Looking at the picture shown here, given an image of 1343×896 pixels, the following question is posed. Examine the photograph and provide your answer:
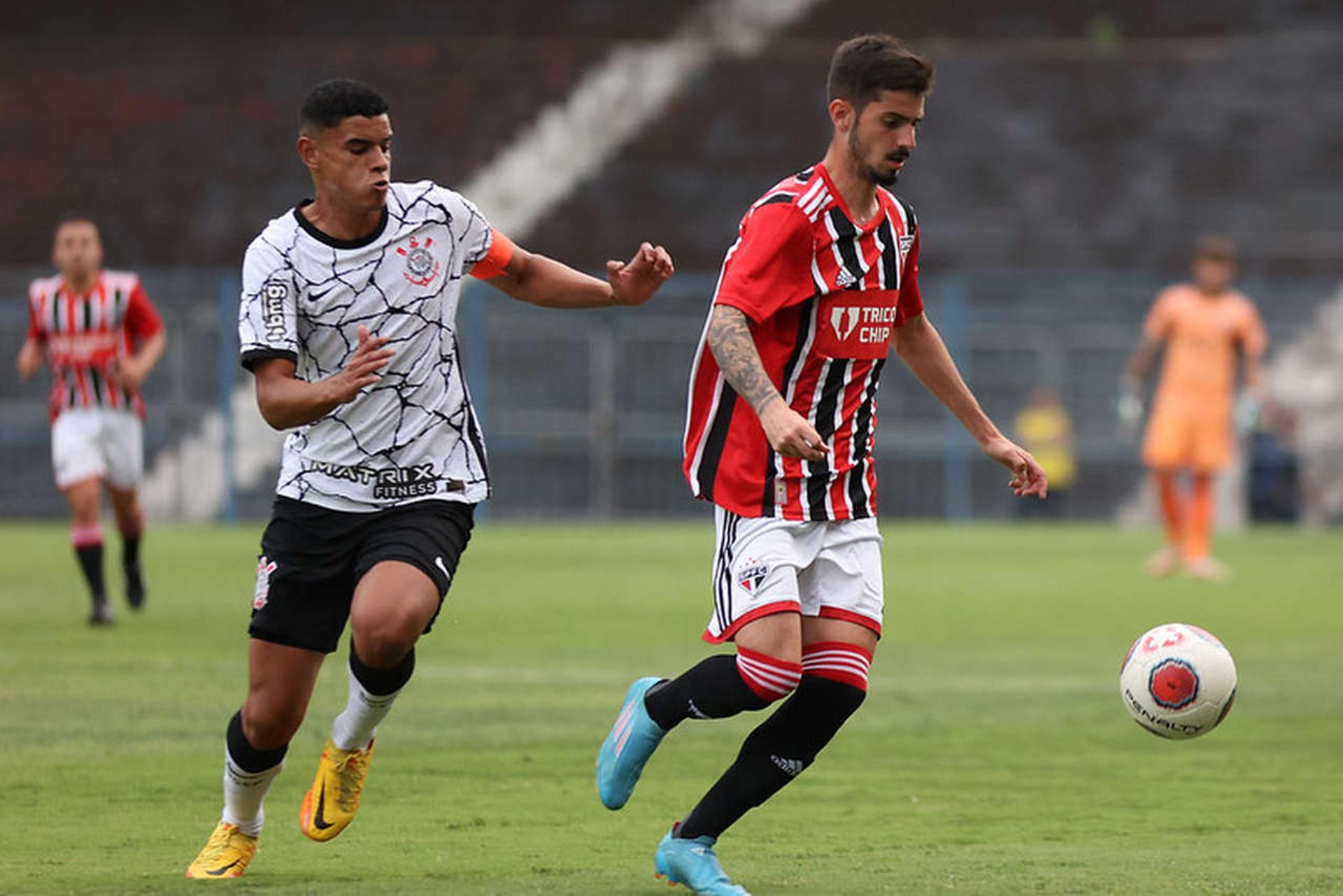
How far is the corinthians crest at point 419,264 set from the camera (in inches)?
244

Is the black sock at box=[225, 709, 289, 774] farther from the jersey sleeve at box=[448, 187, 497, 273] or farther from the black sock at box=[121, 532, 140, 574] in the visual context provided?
the black sock at box=[121, 532, 140, 574]

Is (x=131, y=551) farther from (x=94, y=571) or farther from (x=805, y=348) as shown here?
(x=805, y=348)

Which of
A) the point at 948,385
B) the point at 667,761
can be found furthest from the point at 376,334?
the point at 667,761

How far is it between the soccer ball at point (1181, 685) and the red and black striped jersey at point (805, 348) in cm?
105

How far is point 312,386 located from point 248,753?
115cm

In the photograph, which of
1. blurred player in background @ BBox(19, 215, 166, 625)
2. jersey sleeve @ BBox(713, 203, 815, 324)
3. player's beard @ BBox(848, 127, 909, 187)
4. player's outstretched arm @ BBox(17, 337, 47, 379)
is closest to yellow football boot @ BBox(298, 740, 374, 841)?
jersey sleeve @ BBox(713, 203, 815, 324)

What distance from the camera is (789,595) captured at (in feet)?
18.9

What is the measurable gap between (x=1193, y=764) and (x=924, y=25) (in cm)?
2826

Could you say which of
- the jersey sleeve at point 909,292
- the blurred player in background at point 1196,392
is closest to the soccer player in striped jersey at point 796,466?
the jersey sleeve at point 909,292

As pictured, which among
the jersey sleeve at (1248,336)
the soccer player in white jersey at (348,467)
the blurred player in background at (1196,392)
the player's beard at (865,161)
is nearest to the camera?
the player's beard at (865,161)

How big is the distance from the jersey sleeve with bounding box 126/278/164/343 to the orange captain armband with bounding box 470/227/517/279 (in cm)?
758

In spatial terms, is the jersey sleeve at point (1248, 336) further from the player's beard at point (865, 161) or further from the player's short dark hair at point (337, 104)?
the player's short dark hair at point (337, 104)

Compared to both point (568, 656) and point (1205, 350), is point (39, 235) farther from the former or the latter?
point (568, 656)

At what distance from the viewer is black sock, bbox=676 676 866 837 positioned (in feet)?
19.1
